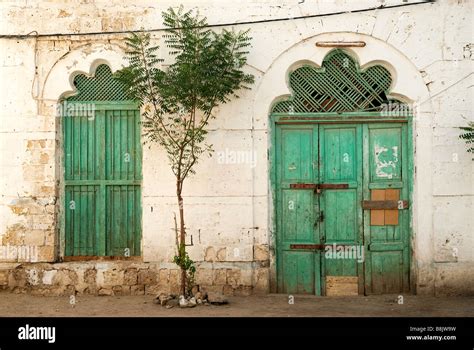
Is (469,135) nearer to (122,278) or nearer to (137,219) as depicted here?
(137,219)

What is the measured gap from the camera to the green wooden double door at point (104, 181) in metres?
9.25

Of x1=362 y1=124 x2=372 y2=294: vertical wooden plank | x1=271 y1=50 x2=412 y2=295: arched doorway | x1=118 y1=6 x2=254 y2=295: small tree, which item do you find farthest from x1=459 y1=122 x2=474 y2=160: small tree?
x1=118 y1=6 x2=254 y2=295: small tree

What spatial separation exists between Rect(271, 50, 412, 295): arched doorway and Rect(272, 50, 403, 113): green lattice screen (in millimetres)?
13

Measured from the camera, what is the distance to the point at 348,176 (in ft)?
29.8

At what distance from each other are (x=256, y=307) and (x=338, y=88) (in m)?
3.00

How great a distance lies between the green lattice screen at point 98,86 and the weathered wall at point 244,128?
0.58ft

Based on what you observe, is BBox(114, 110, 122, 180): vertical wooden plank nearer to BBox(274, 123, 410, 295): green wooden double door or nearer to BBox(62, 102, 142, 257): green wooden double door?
BBox(62, 102, 142, 257): green wooden double door

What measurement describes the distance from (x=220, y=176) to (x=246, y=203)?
1.58 feet

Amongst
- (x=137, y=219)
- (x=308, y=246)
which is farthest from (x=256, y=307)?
(x=137, y=219)

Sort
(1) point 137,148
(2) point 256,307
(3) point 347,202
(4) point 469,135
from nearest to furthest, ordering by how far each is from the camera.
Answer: (2) point 256,307 → (4) point 469,135 → (3) point 347,202 → (1) point 137,148

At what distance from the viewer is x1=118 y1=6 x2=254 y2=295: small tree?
8273mm

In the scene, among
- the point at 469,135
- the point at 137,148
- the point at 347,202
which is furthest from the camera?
the point at 137,148

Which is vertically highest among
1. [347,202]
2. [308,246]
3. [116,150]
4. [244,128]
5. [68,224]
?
[244,128]
